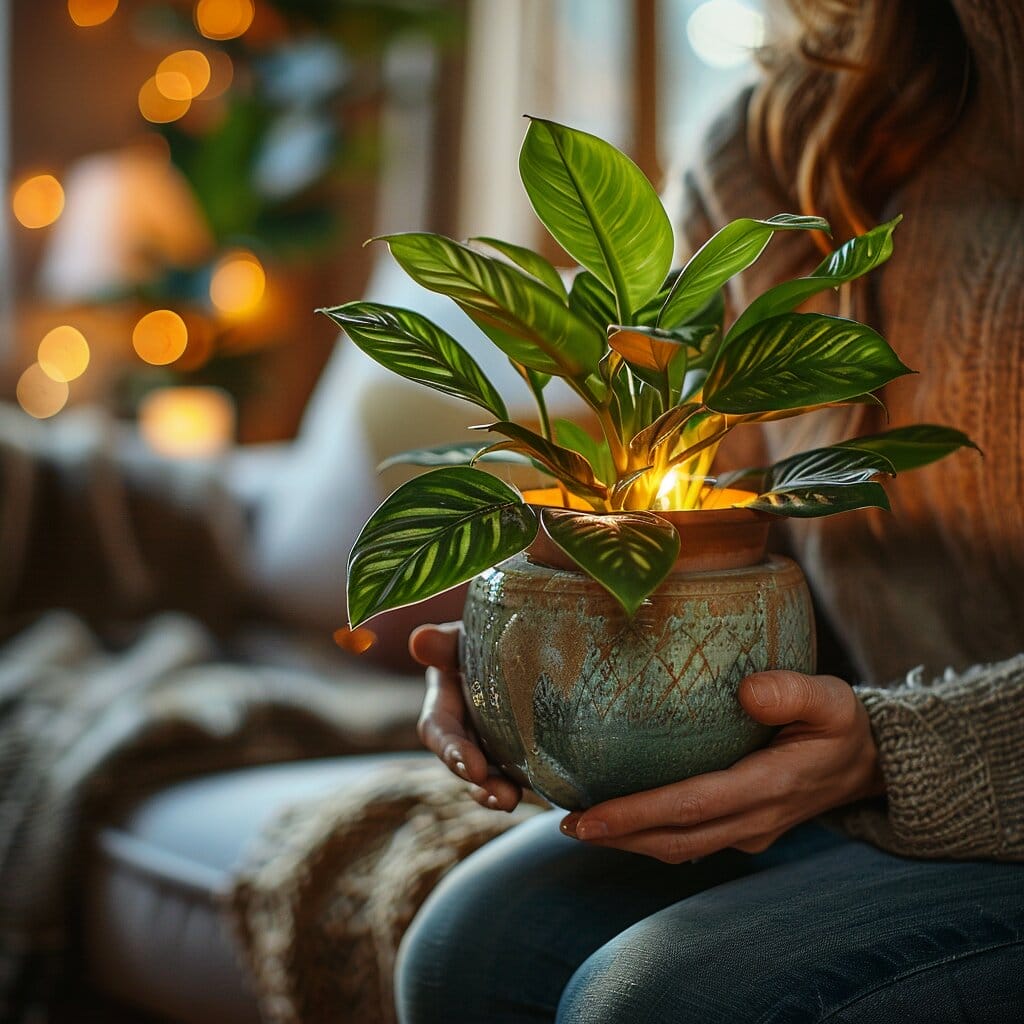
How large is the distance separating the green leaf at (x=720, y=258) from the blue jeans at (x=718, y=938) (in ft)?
1.03

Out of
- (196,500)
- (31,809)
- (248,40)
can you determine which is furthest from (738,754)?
(248,40)

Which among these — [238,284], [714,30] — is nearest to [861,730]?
[714,30]

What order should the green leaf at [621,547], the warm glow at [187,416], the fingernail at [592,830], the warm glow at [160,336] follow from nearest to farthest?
A: the green leaf at [621,547] < the fingernail at [592,830] < the warm glow at [187,416] < the warm glow at [160,336]

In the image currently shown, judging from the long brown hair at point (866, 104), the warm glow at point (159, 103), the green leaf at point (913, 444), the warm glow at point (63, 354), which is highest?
the warm glow at point (159, 103)

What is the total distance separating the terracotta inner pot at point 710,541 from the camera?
59 cm

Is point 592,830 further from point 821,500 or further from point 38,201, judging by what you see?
point 38,201

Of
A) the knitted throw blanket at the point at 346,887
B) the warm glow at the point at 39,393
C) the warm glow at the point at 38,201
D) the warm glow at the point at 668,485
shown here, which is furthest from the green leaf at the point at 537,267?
the warm glow at the point at 38,201

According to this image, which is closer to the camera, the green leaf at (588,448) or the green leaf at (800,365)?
the green leaf at (800,365)

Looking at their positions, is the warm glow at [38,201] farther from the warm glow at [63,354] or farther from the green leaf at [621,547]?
the green leaf at [621,547]

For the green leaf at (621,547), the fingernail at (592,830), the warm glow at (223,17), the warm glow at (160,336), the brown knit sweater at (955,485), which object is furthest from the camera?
the warm glow at (223,17)

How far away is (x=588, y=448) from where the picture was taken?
0.65 meters

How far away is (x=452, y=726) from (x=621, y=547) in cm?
22

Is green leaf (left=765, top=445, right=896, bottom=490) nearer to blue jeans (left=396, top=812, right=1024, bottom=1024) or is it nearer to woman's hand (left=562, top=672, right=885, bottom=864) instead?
woman's hand (left=562, top=672, right=885, bottom=864)

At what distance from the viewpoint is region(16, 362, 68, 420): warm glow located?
305 cm
